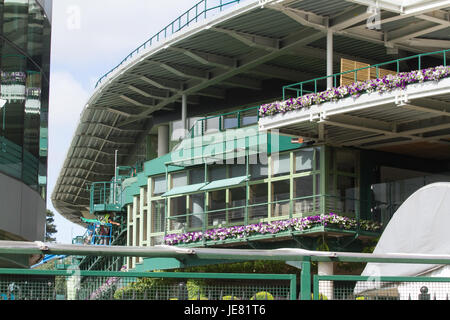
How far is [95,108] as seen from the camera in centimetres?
4438

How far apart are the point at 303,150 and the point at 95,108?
53.3ft

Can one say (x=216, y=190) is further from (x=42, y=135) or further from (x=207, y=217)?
(x=42, y=135)

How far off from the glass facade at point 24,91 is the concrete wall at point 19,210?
0.29 meters

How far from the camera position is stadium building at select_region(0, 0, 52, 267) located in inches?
859

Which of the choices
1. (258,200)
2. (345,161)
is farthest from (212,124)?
(345,161)

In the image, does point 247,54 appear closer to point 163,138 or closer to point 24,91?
point 163,138

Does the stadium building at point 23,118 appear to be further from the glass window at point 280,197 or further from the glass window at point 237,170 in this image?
the glass window at point 237,170

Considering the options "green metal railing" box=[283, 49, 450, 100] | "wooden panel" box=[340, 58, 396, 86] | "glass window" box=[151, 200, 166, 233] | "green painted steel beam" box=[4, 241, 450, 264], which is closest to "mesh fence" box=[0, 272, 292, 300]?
"green painted steel beam" box=[4, 241, 450, 264]

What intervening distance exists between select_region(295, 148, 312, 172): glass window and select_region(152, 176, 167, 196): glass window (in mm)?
7988

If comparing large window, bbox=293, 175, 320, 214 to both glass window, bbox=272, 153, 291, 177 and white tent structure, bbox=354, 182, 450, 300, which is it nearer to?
glass window, bbox=272, 153, 291, 177

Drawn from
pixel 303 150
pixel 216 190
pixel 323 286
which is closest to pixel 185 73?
pixel 216 190

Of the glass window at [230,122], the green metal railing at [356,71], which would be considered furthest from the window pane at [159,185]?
the green metal railing at [356,71]

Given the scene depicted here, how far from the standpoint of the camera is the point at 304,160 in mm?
31266

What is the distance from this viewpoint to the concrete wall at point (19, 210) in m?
21.3
